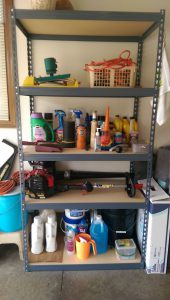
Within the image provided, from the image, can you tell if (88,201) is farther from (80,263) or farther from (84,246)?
(80,263)

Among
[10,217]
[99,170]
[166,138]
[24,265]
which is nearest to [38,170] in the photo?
[10,217]

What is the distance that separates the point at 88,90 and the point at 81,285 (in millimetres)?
1258

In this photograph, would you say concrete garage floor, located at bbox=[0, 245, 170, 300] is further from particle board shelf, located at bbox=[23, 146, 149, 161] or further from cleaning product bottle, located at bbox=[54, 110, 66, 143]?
cleaning product bottle, located at bbox=[54, 110, 66, 143]

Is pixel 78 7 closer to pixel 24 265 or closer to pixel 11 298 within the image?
pixel 24 265

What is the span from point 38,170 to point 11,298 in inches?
31.5

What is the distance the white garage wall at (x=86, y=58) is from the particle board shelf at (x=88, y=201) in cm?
57

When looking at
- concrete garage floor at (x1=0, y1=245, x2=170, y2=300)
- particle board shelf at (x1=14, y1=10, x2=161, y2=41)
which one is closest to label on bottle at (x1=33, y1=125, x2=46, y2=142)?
particle board shelf at (x1=14, y1=10, x2=161, y2=41)

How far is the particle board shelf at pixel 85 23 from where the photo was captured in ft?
4.04

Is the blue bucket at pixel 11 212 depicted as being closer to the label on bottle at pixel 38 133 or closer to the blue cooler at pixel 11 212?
the blue cooler at pixel 11 212

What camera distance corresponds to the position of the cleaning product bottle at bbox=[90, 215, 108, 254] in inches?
66.6

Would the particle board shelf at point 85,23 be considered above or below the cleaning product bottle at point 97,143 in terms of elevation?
above

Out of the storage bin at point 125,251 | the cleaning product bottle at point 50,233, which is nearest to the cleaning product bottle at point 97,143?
the cleaning product bottle at point 50,233

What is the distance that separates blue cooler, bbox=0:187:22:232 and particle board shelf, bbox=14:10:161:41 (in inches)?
44.5

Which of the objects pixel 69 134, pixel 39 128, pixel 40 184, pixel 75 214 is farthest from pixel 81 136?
pixel 75 214
